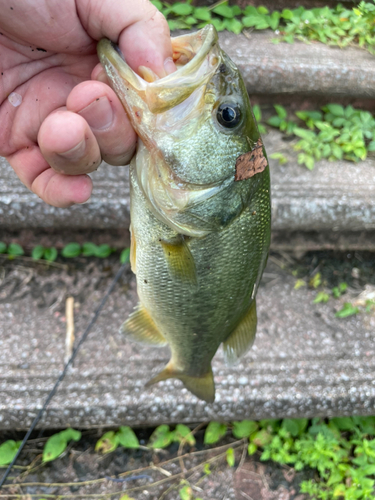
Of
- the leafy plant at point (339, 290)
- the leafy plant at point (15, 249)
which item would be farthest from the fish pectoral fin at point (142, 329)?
the leafy plant at point (339, 290)

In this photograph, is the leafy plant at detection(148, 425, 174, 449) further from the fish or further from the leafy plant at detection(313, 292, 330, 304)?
the leafy plant at detection(313, 292, 330, 304)

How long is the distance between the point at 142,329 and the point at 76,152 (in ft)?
2.37

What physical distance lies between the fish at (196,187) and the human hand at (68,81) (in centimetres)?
5

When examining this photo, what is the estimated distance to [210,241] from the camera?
0.95 m

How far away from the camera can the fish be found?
0.82 m

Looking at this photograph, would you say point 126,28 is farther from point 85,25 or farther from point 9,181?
point 9,181

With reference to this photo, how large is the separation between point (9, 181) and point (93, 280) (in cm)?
60

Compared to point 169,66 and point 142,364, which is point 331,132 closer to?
point 169,66

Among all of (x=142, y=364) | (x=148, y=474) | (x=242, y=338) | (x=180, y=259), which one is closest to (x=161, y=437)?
(x=148, y=474)

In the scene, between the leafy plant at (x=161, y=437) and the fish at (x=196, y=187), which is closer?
the fish at (x=196, y=187)

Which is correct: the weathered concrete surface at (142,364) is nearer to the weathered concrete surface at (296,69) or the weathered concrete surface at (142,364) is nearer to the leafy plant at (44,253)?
the leafy plant at (44,253)

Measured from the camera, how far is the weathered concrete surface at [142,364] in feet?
4.85

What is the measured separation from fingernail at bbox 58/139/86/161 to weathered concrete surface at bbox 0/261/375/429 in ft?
3.37

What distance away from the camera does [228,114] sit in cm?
85
